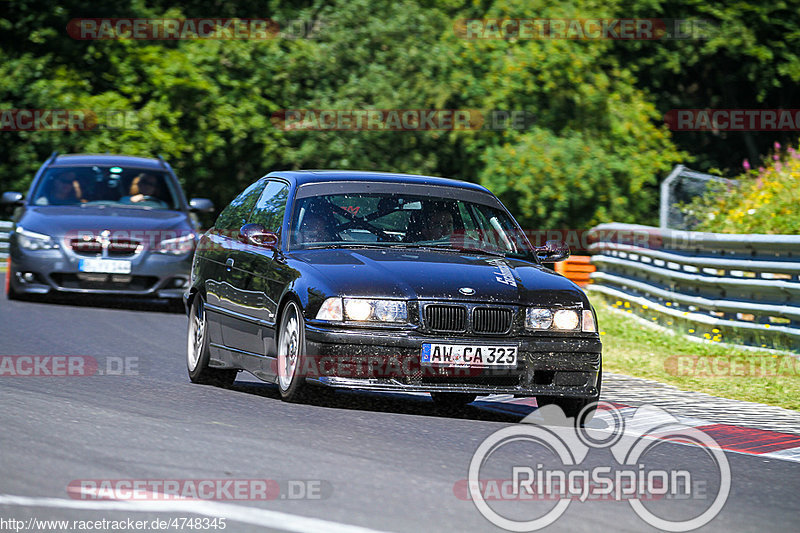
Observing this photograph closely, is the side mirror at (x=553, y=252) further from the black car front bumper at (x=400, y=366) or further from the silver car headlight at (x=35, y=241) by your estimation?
the silver car headlight at (x=35, y=241)

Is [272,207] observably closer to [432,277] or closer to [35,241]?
[432,277]

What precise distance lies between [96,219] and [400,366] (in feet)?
29.1

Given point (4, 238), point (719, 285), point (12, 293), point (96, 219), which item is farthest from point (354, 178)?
point (4, 238)

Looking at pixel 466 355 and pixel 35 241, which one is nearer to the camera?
pixel 466 355

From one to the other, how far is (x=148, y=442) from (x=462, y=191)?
382 centimetres

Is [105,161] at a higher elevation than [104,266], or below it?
higher

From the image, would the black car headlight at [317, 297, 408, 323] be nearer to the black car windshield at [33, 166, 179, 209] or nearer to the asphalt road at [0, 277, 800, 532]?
the asphalt road at [0, 277, 800, 532]

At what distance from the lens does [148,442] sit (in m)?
7.40

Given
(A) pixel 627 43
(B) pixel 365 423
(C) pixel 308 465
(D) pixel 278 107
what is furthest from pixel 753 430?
(A) pixel 627 43

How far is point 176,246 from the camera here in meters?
16.8

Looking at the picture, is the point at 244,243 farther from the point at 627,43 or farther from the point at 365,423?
the point at 627,43

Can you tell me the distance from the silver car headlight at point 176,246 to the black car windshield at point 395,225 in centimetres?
703

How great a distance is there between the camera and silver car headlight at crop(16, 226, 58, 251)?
54.5ft

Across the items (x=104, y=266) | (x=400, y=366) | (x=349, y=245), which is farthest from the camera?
(x=104, y=266)
